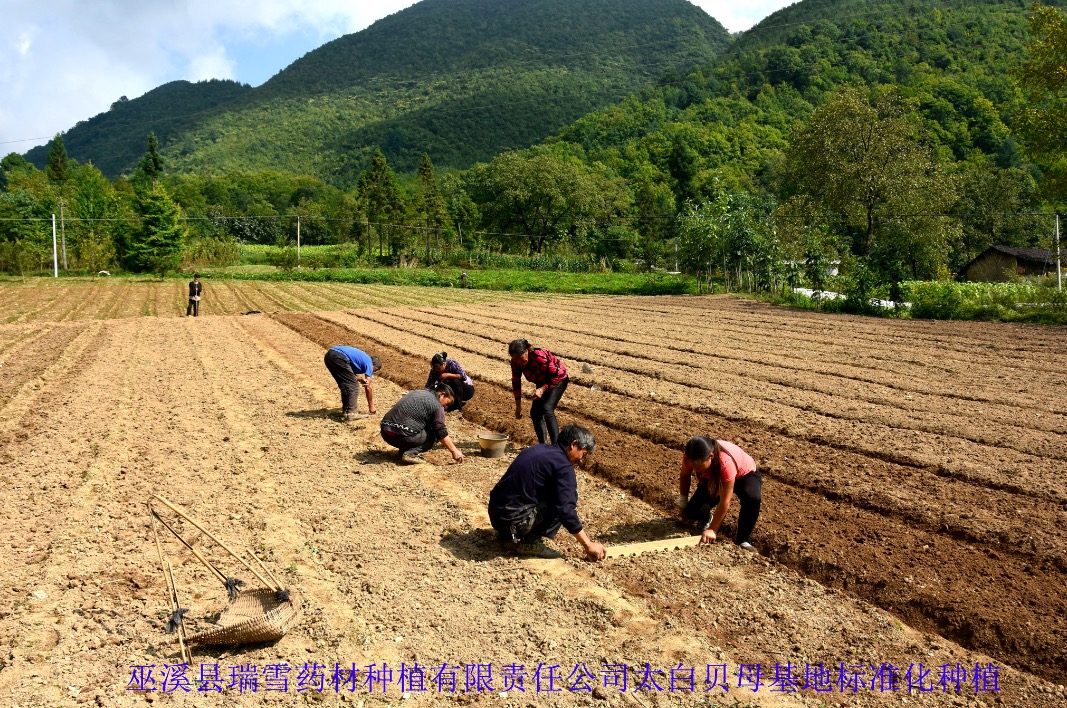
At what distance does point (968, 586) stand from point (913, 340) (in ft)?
51.8

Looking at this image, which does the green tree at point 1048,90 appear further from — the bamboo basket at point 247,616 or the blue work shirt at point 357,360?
the bamboo basket at point 247,616

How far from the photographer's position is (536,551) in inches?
257

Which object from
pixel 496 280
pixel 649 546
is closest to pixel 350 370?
pixel 649 546

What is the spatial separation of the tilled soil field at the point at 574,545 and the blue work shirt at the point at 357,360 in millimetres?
957

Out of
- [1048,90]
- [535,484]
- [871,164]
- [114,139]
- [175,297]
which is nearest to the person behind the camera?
[535,484]

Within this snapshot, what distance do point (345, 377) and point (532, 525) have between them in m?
5.38

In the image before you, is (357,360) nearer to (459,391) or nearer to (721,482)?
(459,391)

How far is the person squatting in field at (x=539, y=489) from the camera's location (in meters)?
6.10

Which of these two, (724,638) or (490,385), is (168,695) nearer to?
(724,638)

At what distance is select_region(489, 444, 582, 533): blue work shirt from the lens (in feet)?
20.0

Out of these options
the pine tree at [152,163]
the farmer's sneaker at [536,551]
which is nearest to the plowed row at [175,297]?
the farmer's sneaker at [536,551]

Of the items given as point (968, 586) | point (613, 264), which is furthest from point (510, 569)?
point (613, 264)

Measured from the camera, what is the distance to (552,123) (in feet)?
502

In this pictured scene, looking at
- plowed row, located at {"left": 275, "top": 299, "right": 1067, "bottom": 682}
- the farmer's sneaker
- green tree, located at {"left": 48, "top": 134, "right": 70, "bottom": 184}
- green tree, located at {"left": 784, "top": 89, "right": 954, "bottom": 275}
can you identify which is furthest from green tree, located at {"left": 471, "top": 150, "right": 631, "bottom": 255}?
the farmer's sneaker
